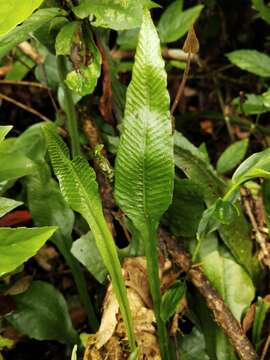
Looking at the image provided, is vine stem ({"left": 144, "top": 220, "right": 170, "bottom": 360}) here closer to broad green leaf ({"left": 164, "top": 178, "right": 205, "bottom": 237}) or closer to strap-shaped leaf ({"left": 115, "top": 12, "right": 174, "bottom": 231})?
strap-shaped leaf ({"left": 115, "top": 12, "right": 174, "bottom": 231})

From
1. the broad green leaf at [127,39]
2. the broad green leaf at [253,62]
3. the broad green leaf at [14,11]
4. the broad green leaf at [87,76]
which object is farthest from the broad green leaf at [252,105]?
the broad green leaf at [14,11]

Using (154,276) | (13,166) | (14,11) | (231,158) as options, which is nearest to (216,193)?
(231,158)

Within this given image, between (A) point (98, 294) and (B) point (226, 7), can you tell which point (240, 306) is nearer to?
(A) point (98, 294)

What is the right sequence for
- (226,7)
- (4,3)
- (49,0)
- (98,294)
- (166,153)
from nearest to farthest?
(4,3) → (166,153) → (49,0) → (98,294) → (226,7)

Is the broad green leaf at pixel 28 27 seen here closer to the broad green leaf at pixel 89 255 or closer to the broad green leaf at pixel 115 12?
the broad green leaf at pixel 115 12

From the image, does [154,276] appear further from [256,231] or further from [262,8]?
[262,8]

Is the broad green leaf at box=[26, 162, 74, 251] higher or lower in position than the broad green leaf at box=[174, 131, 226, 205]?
higher

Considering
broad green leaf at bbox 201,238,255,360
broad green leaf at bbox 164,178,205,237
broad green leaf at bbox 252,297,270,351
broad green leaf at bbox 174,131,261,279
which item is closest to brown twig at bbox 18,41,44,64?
broad green leaf at bbox 174,131,261,279

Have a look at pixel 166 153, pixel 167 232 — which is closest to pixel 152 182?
pixel 166 153

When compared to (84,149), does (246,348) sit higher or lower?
lower
